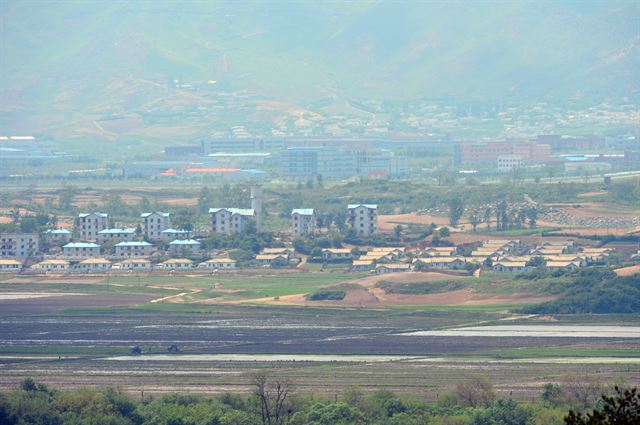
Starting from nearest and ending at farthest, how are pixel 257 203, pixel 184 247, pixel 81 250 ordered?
pixel 184 247, pixel 81 250, pixel 257 203

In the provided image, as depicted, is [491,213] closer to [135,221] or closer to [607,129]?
[135,221]

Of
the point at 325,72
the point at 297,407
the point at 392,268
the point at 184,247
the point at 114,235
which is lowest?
the point at 297,407

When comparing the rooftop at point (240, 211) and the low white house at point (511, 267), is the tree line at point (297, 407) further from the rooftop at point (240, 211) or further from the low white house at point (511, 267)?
the rooftop at point (240, 211)

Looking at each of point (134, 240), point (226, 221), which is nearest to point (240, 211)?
point (226, 221)

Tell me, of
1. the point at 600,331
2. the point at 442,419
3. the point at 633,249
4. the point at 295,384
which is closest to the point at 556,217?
the point at 633,249

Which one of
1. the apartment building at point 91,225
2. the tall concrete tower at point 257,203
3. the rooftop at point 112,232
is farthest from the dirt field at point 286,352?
the tall concrete tower at point 257,203

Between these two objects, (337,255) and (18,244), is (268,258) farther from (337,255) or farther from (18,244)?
(18,244)

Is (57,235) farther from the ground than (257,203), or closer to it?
closer to it
